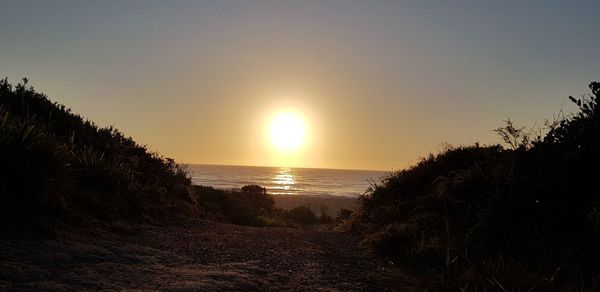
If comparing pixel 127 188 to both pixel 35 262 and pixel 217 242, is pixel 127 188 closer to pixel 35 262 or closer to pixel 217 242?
pixel 217 242

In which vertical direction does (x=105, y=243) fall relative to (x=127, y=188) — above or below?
Answer: below

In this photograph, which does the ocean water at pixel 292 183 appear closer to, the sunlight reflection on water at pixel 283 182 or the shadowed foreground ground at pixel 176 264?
the sunlight reflection on water at pixel 283 182

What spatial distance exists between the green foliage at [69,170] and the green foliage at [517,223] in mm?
5932

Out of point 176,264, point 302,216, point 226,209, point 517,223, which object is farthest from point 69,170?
point 302,216

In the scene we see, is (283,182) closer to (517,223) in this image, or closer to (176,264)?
(517,223)

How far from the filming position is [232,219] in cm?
2006

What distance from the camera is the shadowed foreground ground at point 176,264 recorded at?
5.55 m

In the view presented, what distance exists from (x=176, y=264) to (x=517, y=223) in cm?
618

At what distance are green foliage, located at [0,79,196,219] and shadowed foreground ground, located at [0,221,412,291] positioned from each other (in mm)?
986

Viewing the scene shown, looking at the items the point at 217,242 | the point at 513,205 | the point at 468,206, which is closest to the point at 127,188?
the point at 217,242

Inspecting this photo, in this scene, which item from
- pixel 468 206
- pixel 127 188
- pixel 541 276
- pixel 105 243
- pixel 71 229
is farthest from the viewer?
pixel 127 188

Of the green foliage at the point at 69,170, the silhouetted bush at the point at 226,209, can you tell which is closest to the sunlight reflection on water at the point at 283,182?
the silhouetted bush at the point at 226,209

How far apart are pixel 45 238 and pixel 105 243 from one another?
893 mm

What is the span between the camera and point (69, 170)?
34.2ft
